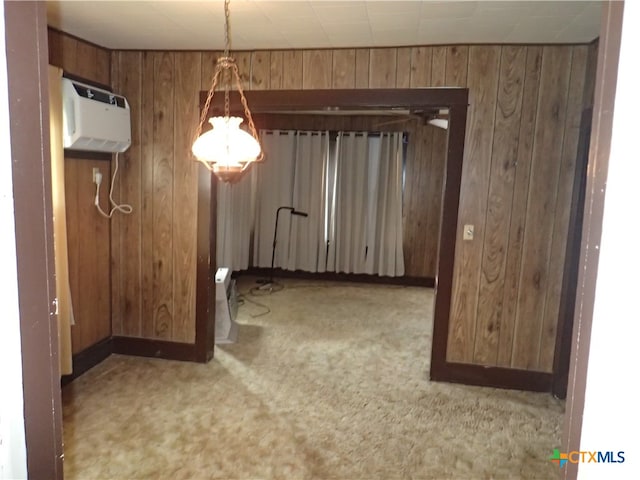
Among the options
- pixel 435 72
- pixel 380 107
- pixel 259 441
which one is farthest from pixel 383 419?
pixel 435 72

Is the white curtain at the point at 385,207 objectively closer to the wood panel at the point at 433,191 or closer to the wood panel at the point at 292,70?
the wood panel at the point at 433,191

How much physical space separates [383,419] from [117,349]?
6.96ft

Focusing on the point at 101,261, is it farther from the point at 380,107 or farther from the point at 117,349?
the point at 380,107

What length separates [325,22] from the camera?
2627 millimetres

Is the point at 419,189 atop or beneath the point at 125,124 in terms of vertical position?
beneath

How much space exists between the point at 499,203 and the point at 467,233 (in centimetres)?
28

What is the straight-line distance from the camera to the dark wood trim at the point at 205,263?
346cm

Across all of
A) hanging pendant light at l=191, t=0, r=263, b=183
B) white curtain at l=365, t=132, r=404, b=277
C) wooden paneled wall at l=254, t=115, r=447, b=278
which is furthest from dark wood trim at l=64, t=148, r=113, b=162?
white curtain at l=365, t=132, r=404, b=277

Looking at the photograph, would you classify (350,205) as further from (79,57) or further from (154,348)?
(79,57)

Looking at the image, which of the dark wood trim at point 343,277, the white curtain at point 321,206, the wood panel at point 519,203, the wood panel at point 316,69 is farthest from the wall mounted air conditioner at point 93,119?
the dark wood trim at point 343,277

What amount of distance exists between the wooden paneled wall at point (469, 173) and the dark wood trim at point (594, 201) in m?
2.35

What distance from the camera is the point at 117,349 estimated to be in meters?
3.71

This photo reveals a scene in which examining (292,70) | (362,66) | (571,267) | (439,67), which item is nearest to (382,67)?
(362,66)

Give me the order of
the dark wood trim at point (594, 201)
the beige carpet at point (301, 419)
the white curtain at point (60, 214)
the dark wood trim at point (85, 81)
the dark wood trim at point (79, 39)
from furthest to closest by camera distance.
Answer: the dark wood trim at point (85, 81), the dark wood trim at point (79, 39), the white curtain at point (60, 214), the beige carpet at point (301, 419), the dark wood trim at point (594, 201)
